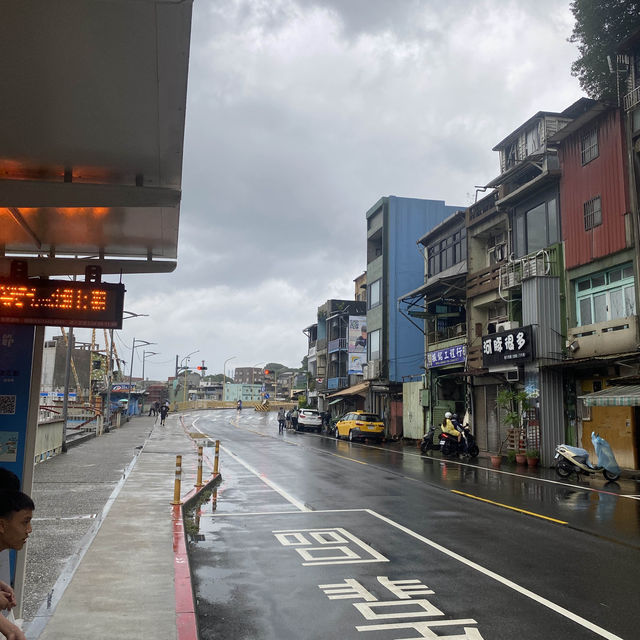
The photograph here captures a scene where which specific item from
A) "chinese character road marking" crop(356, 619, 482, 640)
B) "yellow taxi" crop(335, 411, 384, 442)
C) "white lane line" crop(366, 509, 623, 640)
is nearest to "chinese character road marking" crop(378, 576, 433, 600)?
"chinese character road marking" crop(356, 619, 482, 640)

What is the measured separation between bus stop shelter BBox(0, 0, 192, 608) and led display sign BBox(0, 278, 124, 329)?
9 centimetres

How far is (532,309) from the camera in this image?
24359mm

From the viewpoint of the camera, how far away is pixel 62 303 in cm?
636

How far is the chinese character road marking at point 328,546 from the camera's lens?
8406mm

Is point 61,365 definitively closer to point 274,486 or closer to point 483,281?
point 483,281

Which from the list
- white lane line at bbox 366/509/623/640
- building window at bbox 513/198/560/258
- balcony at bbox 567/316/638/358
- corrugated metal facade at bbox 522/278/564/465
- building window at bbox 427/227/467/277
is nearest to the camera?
white lane line at bbox 366/509/623/640

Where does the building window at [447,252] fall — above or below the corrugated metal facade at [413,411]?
above

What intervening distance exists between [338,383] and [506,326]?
3441 cm

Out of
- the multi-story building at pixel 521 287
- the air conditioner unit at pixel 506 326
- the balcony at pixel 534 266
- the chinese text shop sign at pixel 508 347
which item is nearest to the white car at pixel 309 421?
the multi-story building at pixel 521 287

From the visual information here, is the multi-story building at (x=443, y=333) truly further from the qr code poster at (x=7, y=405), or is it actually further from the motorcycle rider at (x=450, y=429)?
the qr code poster at (x=7, y=405)

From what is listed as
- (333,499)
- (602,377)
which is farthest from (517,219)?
(333,499)

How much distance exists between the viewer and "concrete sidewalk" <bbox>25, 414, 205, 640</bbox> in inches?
219

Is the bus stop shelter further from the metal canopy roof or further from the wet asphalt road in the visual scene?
the wet asphalt road

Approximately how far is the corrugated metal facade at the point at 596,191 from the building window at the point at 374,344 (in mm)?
22800
